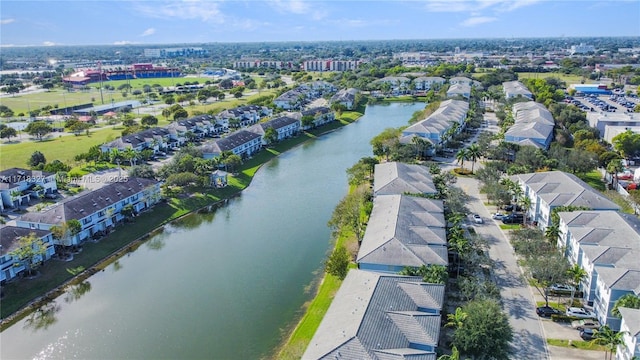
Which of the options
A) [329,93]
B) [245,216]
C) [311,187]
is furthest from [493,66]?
[245,216]

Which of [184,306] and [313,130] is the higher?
[313,130]

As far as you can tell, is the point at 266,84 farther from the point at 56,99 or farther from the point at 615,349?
the point at 615,349

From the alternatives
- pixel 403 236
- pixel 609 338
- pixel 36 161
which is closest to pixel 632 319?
pixel 609 338

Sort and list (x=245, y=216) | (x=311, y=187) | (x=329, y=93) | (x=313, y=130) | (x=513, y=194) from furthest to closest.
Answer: (x=329, y=93), (x=313, y=130), (x=311, y=187), (x=245, y=216), (x=513, y=194)

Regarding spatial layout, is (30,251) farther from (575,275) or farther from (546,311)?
(575,275)

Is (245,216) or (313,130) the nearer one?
(245,216)

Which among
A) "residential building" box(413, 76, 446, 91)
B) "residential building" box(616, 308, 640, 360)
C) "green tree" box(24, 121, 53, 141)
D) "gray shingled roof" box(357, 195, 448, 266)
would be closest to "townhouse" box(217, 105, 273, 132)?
"green tree" box(24, 121, 53, 141)

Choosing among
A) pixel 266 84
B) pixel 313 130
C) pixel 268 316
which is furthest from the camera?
pixel 266 84
